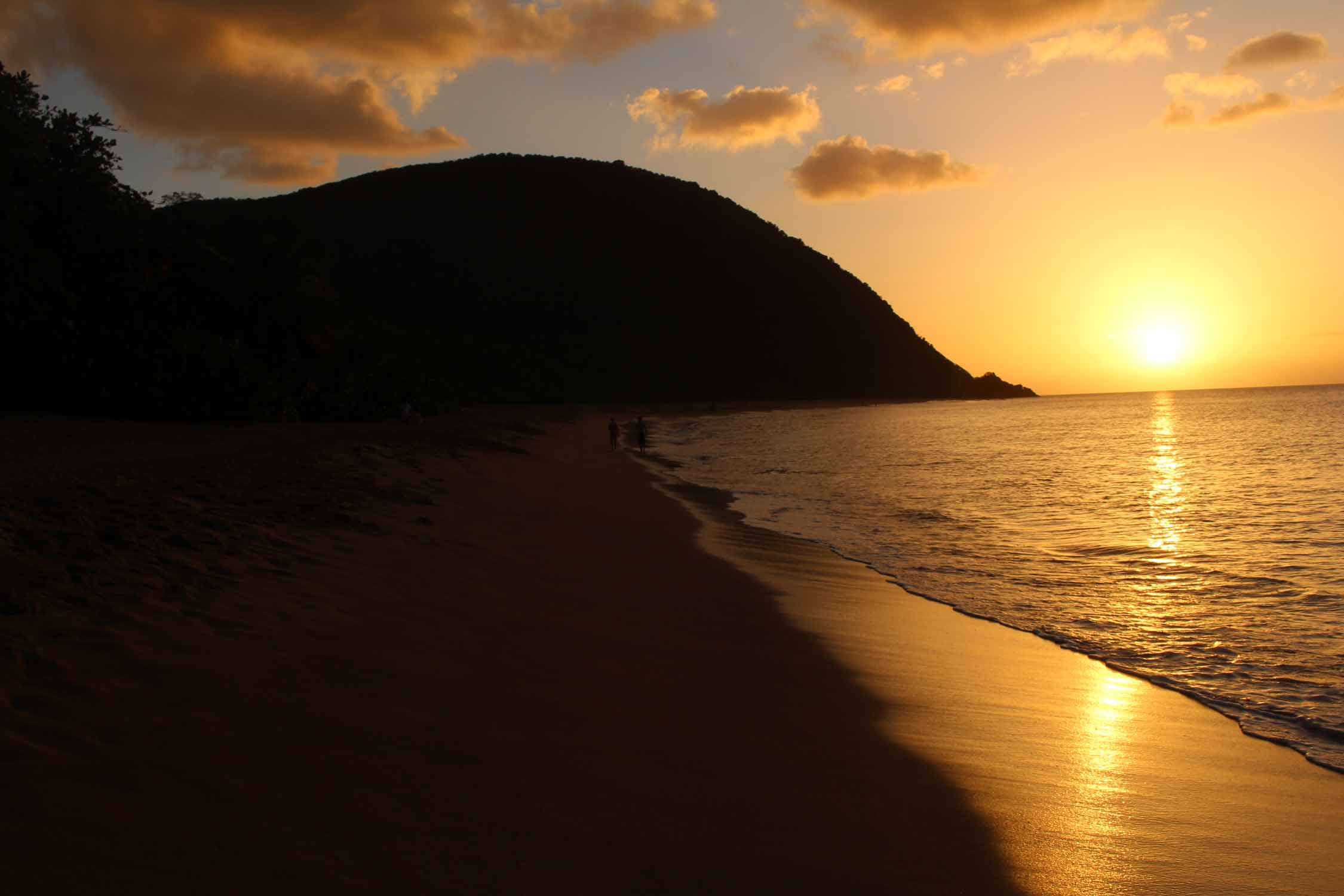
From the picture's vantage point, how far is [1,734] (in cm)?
382

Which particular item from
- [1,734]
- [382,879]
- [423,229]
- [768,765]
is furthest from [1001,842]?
[423,229]

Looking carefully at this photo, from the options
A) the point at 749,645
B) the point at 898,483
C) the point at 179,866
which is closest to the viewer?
the point at 179,866

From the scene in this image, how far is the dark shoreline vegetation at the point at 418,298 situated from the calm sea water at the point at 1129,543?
571 inches

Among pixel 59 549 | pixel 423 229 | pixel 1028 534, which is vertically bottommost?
pixel 1028 534

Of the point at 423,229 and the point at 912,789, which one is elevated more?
the point at 423,229

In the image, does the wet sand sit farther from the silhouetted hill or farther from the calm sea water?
the silhouetted hill

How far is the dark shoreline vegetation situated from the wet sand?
1516 centimetres

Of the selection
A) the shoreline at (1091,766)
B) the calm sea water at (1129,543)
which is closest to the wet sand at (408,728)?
the shoreline at (1091,766)

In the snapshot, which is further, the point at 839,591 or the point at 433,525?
the point at 433,525

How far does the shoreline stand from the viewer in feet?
12.7

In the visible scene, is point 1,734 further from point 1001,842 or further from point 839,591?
point 839,591

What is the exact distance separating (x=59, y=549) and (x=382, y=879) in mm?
4957

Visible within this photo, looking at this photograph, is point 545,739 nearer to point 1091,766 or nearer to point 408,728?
point 408,728

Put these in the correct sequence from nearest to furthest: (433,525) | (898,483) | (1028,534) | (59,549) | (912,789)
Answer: (912,789), (59,549), (433,525), (1028,534), (898,483)
